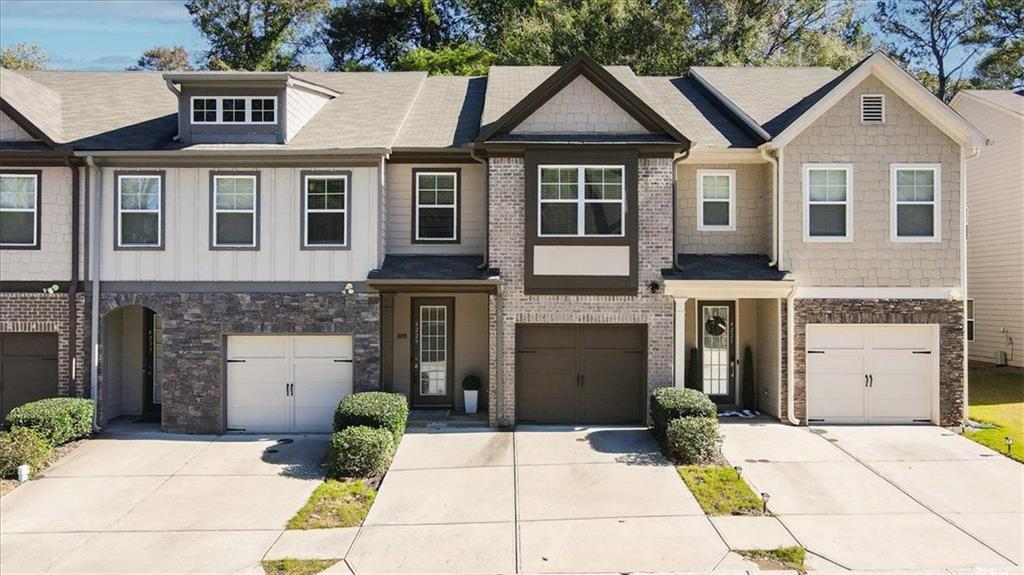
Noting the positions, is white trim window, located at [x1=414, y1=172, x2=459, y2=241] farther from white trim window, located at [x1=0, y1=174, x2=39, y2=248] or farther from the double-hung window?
white trim window, located at [x1=0, y1=174, x2=39, y2=248]

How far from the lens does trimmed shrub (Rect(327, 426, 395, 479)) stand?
10625mm

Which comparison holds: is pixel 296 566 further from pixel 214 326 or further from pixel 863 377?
pixel 863 377

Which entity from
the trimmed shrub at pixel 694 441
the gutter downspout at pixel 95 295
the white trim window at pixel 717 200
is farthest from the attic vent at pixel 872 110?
the gutter downspout at pixel 95 295

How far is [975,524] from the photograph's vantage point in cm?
901

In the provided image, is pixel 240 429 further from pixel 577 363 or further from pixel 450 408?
pixel 577 363

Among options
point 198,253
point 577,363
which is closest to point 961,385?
point 577,363

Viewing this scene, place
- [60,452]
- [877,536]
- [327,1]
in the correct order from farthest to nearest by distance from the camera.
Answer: [327,1], [60,452], [877,536]

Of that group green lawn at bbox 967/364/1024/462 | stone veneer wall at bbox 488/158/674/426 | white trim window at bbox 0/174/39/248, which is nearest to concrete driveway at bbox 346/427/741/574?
stone veneer wall at bbox 488/158/674/426

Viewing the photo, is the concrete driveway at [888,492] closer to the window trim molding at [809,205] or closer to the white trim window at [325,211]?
the window trim molding at [809,205]

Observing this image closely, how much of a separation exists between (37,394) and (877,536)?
15634 mm

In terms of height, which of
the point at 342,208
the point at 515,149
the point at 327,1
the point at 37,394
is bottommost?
the point at 37,394

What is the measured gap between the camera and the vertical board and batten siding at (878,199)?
1338 cm

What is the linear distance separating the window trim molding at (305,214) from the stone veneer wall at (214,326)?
3.24 ft

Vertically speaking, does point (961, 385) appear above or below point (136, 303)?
below
